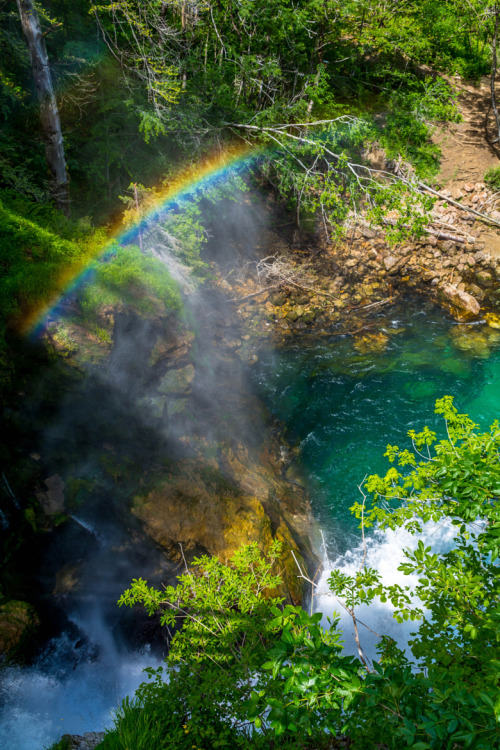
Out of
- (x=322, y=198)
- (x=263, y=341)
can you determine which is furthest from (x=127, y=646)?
(x=322, y=198)

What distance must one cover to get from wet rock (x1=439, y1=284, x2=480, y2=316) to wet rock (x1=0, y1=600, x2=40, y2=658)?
13.8 meters

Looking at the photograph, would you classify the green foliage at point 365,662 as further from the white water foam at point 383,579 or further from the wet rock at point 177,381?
the wet rock at point 177,381

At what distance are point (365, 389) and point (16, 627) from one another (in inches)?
356

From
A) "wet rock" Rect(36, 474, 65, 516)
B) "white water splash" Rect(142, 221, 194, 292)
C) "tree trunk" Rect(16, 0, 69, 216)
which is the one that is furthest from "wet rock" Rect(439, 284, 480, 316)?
"wet rock" Rect(36, 474, 65, 516)

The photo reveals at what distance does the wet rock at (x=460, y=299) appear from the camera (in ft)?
42.1

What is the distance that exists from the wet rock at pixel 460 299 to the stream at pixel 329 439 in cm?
63

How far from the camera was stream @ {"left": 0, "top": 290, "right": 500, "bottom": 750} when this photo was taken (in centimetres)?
568

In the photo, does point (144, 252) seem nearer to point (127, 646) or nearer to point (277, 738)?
point (127, 646)

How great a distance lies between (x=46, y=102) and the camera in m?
8.02

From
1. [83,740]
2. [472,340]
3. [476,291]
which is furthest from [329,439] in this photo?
[476,291]

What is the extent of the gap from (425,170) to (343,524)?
13196mm

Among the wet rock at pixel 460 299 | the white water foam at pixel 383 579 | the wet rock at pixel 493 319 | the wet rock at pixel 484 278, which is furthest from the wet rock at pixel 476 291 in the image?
the white water foam at pixel 383 579

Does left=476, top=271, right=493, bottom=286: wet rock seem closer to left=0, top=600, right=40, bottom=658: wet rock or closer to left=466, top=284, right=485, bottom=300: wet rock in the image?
left=466, top=284, right=485, bottom=300: wet rock

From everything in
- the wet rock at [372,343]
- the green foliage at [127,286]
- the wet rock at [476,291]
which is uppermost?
the green foliage at [127,286]
